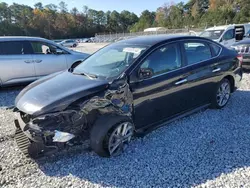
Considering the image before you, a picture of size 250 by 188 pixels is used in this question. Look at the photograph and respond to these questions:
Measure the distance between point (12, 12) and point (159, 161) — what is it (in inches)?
3980

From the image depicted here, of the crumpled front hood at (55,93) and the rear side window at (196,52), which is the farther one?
the rear side window at (196,52)

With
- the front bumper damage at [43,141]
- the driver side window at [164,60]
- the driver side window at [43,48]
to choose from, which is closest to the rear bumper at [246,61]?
the driver side window at [164,60]

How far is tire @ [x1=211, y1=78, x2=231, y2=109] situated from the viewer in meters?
4.37

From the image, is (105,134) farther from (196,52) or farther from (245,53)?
(245,53)

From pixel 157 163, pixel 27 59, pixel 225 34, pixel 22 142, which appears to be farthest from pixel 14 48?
pixel 225 34

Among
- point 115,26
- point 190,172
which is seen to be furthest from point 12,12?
point 190,172

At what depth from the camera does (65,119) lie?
2.72 meters

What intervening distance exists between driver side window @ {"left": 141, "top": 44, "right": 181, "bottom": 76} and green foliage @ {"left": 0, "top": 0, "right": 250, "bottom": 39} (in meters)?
57.8

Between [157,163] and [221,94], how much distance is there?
7.87 ft

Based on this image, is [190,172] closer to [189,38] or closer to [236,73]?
[189,38]

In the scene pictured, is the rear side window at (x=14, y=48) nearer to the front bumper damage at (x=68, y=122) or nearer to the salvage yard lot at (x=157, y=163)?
the salvage yard lot at (x=157, y=163)

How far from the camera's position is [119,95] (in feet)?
9.86

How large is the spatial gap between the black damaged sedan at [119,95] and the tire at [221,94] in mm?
36

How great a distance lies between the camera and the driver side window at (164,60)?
3346 millimetres
